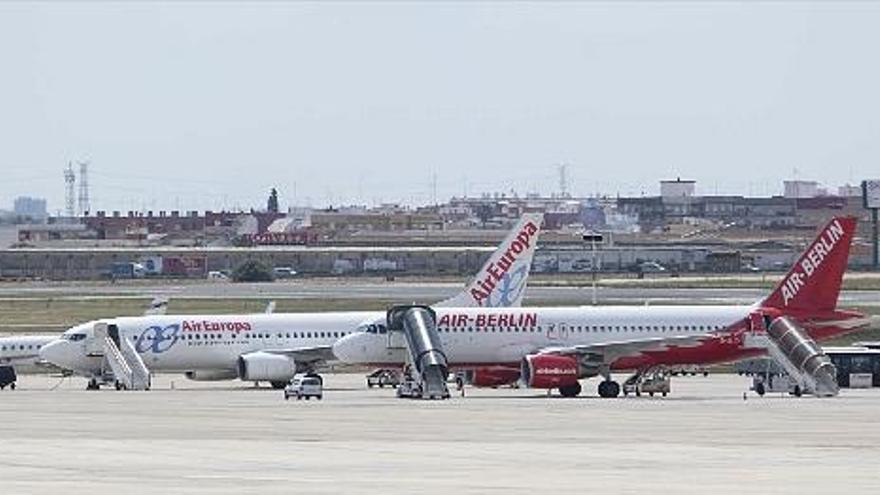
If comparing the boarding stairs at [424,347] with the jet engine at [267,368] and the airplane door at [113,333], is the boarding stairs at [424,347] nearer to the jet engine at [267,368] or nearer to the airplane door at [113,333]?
the jet engine at [267,368]

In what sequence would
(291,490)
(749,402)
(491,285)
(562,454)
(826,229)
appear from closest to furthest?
(291,490), (562,454), (749,402), (826,229), (491,285)

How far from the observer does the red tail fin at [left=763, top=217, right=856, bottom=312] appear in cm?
9794

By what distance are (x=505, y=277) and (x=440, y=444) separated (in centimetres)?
4670

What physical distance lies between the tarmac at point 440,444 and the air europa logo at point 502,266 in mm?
15852

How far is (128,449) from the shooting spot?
2469 inches

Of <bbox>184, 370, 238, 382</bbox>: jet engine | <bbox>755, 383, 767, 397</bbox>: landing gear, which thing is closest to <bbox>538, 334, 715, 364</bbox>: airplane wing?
<bbox>755, 383, 767, 397</bbox>: landing gear

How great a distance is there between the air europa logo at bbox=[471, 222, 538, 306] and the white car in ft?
59.1

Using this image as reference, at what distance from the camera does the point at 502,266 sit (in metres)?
110

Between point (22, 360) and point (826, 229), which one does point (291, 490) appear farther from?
point (22, 360)

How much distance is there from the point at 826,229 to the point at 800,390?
9803mm

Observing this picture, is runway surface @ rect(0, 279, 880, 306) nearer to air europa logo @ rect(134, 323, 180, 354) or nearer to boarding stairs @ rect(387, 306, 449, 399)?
air europa logo @ rect(134, 323, 180, 354)

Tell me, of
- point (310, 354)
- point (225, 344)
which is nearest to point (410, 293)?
point (225, 344)

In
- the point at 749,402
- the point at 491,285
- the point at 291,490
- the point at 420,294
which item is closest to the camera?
the point at 291,490

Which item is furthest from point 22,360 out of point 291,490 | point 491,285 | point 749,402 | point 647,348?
point 291,490
